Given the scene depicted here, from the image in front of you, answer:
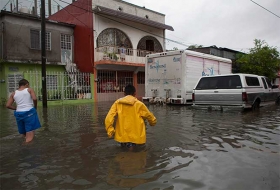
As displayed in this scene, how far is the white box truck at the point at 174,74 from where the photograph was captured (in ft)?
43.4

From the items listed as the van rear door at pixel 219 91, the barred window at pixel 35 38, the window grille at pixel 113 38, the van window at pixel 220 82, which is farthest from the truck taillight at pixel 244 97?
the barred window at pixel 35 38

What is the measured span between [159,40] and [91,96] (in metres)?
9.81

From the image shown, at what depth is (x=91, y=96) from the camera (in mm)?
18078

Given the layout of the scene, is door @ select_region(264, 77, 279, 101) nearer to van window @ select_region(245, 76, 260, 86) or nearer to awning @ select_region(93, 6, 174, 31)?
van window @ select_region(245, 76, 260, 86)

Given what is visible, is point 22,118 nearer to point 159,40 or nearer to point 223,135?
point 223,135

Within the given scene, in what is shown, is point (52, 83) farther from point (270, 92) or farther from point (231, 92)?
point (270, 92)

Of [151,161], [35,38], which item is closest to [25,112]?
[151,161]

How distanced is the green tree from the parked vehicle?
18.6 m

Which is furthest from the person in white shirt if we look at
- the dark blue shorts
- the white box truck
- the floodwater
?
the white box truck

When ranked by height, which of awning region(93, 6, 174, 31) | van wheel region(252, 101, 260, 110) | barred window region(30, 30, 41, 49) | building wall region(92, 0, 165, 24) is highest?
building wall region(92, 0, 165, 24)

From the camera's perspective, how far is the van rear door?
9.95 metres

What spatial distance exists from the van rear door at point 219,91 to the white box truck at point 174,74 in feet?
7.23

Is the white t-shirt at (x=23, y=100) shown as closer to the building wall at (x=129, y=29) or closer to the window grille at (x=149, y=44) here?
the building wall at (x=129, y=29)

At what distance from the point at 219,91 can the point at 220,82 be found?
0.45m
